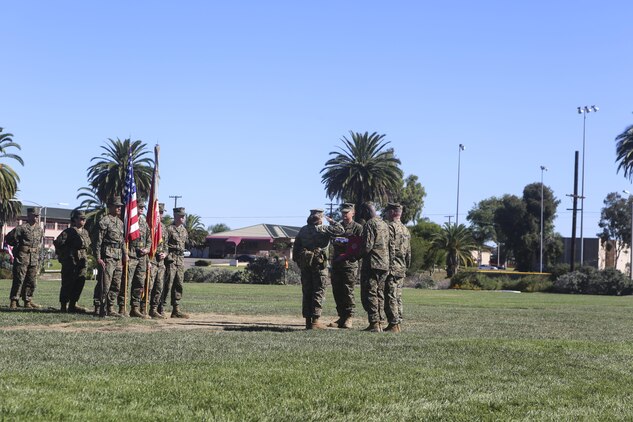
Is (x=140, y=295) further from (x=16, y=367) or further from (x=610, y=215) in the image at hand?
(x=610, y=215)

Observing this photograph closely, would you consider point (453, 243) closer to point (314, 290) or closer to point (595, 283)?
point (595, 283)

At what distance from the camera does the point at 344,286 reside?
15156 mm

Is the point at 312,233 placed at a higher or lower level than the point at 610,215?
lower

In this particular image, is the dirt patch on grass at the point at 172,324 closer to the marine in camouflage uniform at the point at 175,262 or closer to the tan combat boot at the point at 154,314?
the tan combat boot at the point at 154,314

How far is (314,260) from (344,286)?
0.88 m

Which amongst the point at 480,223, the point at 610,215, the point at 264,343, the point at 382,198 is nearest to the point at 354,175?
the point at 382,198

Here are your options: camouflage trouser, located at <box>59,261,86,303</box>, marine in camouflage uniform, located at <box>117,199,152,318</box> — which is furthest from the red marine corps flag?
camouflage trouser, located at <box>59,261,86,303</box>

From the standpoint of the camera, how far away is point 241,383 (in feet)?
26.7

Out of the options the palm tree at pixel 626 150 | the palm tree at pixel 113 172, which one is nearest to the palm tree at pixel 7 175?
the palm tree at pixel 113 172

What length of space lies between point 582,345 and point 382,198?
6838cm

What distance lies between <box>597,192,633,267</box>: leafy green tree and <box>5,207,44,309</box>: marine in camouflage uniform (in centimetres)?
9956

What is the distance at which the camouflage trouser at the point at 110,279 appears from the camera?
52.5 ft

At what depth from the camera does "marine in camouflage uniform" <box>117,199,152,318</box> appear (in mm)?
16531

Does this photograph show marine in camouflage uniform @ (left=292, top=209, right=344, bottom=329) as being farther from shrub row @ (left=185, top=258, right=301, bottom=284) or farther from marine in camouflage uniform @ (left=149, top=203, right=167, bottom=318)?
shrub row @ (left=185, top=258, right=301, bottom=284)
